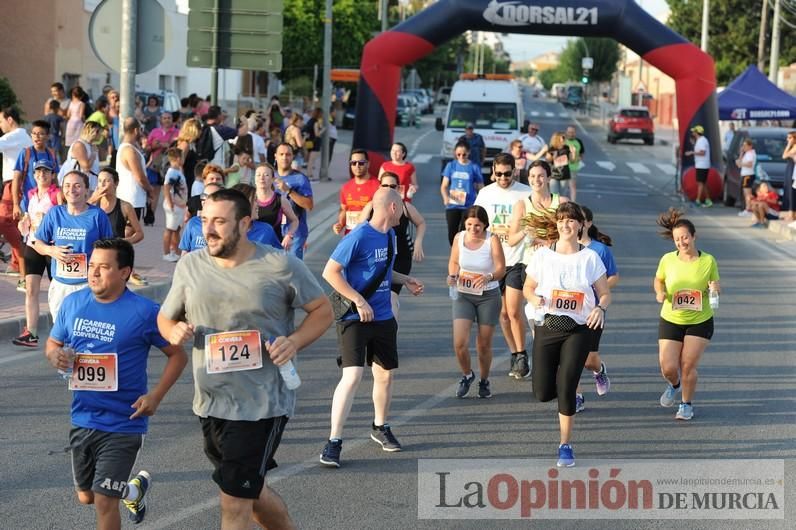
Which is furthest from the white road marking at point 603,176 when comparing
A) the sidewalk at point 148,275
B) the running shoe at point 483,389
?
the running shoe at point 483,389

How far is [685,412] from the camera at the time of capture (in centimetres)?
942

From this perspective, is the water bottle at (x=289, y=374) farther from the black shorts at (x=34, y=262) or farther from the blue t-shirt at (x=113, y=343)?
the black shorts at (x=34, y=262)

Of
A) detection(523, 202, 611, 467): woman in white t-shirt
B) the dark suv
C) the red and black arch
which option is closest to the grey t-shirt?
detection(523, 202, 611, 467): woman in white t-shirt

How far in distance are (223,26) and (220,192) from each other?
13379 mm

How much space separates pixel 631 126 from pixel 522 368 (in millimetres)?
46918

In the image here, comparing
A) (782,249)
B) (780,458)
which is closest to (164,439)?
(780,458)

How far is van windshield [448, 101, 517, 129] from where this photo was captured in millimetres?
33375

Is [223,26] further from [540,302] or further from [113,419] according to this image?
[113,419]

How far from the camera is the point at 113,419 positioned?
5805 millimetres

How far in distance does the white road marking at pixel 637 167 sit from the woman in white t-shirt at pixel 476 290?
30765 mm

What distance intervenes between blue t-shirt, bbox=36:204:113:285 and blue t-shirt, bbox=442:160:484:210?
6.71 m

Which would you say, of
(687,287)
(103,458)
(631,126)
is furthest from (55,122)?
(631,126)

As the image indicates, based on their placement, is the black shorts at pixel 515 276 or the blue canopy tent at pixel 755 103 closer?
the black shorts at pixel 515 276

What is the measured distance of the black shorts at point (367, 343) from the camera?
26.9 feet
